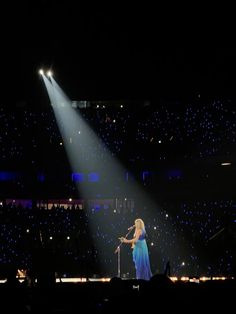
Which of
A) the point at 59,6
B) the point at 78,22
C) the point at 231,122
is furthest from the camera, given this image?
the point at 231,122

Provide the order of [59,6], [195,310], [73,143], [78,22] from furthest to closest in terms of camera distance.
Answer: [73,143]
[78,22]
[59,6]
[195,310]

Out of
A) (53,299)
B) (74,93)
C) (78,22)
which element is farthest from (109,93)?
(53,299)

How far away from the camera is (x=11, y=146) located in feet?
57.1

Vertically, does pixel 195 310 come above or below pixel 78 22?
below

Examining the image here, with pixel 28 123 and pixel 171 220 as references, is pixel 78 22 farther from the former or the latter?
pixel 171 220

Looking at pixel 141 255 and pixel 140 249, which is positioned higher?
pixel 140 249

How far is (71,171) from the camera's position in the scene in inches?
728

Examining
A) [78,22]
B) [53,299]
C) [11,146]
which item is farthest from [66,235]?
[53,299]

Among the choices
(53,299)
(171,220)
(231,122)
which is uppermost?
(231,122)

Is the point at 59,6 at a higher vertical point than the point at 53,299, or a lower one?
higher

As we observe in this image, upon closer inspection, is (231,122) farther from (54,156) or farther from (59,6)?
(59,6)

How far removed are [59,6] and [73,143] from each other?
9.18m

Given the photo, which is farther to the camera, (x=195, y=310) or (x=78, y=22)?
(x=78, y=22)

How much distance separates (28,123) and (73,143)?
72.8 inches
